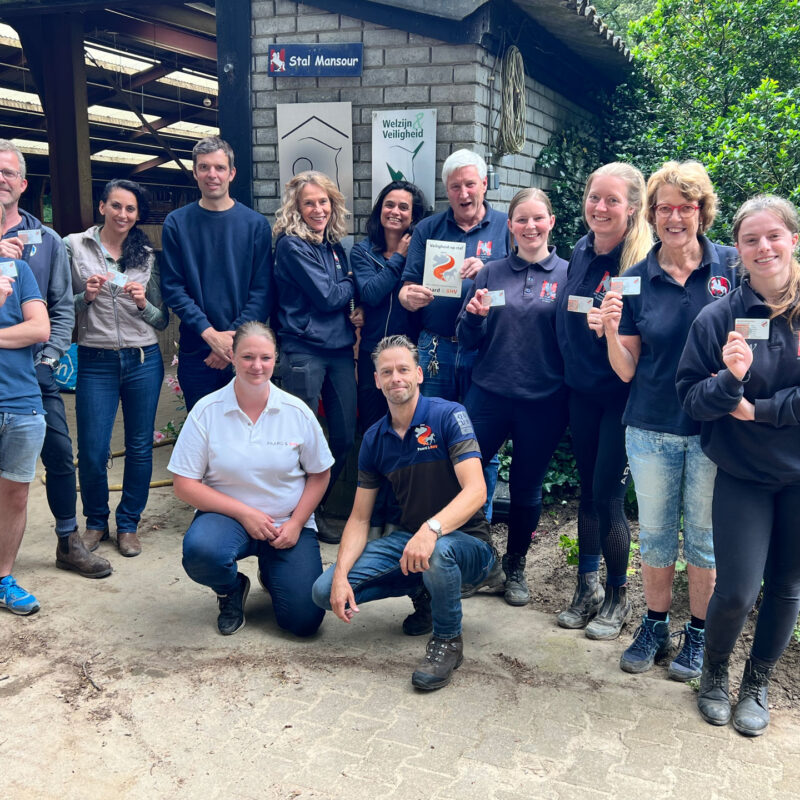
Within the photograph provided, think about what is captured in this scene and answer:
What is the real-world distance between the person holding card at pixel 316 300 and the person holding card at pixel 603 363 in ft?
4.34

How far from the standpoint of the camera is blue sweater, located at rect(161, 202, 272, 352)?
14.8 feet

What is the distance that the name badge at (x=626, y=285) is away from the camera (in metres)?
3.17

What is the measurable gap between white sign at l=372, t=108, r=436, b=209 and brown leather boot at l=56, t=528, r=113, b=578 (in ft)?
9.20

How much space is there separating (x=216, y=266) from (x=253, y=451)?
1.24m

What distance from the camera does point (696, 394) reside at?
2867mm

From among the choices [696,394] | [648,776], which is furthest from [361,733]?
[696,394]

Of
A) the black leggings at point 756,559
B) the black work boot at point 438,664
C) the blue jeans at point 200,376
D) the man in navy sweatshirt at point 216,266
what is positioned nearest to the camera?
the black leggings at point 756,559

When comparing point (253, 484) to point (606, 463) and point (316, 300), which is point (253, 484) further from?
point (606, 463)

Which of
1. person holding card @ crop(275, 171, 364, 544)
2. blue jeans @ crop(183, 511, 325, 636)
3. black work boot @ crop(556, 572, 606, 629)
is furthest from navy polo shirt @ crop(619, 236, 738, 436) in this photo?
person holding card @ crop(275, 171, 364, 544)

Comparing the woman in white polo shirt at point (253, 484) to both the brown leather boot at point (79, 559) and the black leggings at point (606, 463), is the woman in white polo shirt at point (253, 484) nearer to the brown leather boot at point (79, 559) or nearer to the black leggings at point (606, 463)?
the brown leather boot at point (79, 559)

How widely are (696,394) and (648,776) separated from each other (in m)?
1.30

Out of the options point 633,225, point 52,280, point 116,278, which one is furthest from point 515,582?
point 52,280

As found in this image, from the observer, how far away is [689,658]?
3393 millimetres

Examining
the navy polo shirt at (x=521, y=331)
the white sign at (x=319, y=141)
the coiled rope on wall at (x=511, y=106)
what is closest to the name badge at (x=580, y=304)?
the navy polo shirt at (x=521, y=331)
